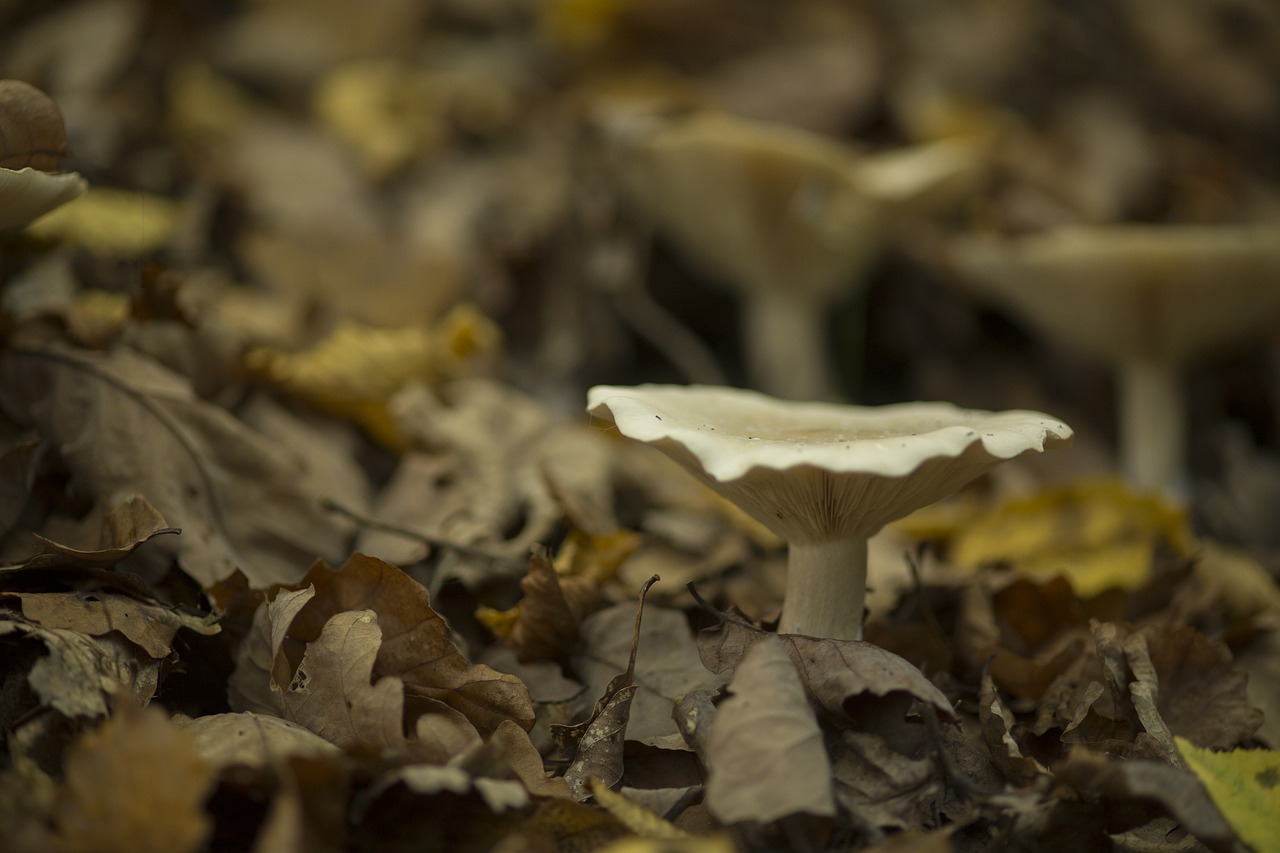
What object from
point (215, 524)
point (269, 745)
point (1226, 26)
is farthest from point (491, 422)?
point (1226, 26)

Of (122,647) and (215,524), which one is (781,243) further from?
(122,647)

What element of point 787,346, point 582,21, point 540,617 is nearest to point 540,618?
point 540,617

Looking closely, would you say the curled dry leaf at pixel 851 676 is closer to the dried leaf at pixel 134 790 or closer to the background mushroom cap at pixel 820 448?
the background mushroom cap at pixel 820 448

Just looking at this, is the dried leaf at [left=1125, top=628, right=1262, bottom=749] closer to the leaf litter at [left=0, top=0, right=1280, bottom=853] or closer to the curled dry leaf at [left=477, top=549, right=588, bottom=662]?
the leaf litter at [left=0, top=0, right=1280, bottom=853]

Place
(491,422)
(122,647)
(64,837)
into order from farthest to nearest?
(491,422), (122,647), (64,837)

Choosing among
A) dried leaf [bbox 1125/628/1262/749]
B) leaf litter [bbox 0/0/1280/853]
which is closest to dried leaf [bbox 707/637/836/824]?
leaf litter [bbox 0/0/1280/853]

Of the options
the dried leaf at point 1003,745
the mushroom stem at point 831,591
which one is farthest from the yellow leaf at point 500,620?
the dried leaf at point 1003,745
